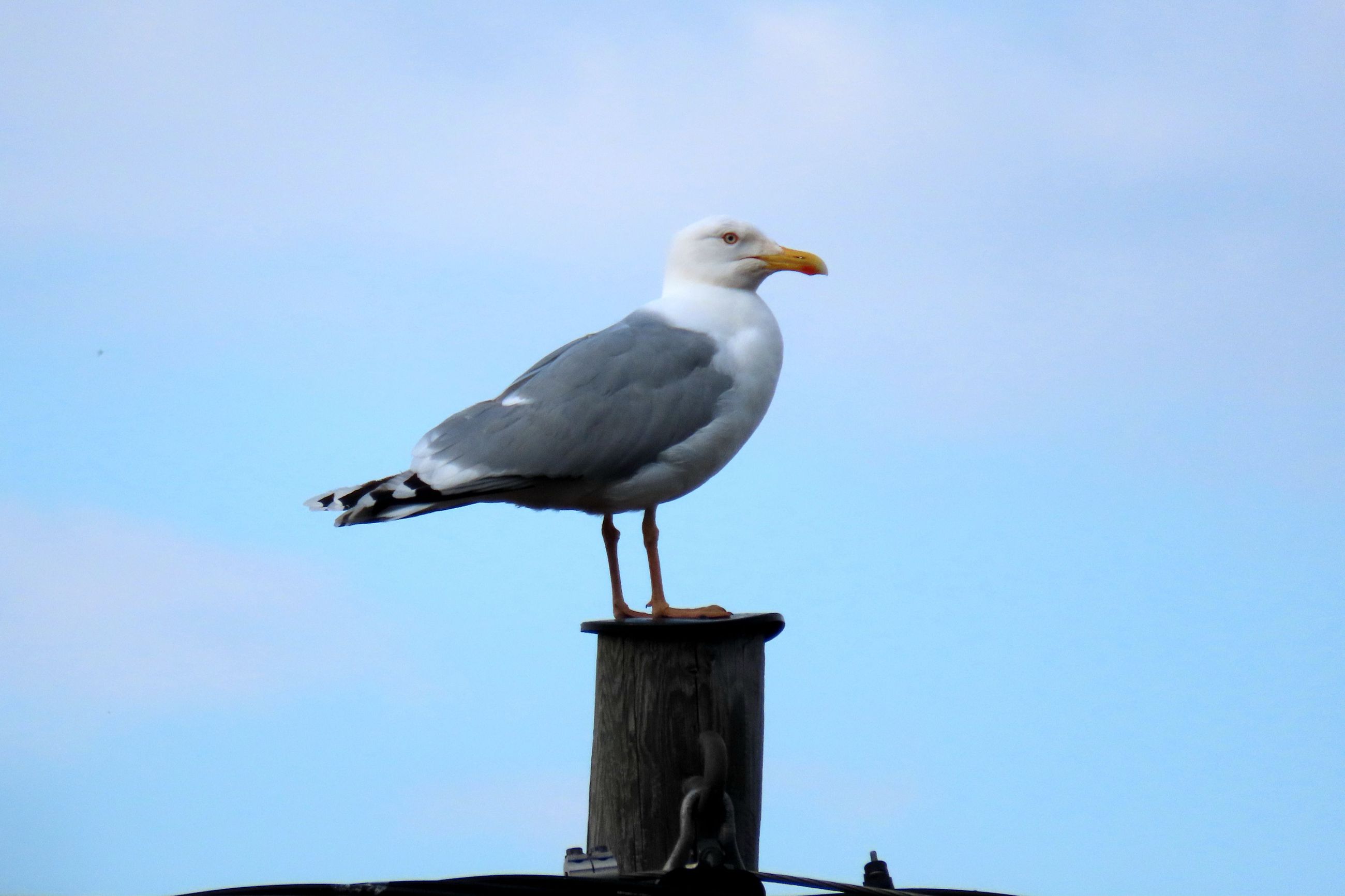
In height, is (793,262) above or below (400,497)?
above

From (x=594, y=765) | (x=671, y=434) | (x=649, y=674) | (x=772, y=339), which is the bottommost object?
(x=594, y=765)

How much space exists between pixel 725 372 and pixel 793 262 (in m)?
0.77

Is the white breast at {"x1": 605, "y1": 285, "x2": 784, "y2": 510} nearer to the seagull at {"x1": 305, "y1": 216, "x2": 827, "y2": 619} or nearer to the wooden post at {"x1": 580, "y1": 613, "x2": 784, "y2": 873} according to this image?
the seagull at {"x1": 305, "y1": 216, "x2": 827, "y2": 619}

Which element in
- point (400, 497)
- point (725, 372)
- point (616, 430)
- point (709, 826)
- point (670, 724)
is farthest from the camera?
point (725, 372)

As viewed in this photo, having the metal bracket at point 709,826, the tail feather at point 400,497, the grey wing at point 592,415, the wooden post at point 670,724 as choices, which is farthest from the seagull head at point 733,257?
the metal bracket at point 709,826

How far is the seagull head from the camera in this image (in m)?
5.88

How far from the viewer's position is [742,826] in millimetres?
4102

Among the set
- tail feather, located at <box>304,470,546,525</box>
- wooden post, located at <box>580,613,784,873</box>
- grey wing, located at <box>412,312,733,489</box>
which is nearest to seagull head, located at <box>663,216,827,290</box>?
grey wing, located at <box>412,312,733,489</box>

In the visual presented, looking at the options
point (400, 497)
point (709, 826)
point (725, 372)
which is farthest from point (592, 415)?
point (709, 826)

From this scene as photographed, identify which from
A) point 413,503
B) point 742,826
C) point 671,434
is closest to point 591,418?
point 671,434

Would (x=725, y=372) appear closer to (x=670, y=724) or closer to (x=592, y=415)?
(x=592, y=415)

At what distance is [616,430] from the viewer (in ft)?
16.9

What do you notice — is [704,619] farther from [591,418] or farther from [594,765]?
[591,418]

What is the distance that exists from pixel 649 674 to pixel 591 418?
1.35 meters
